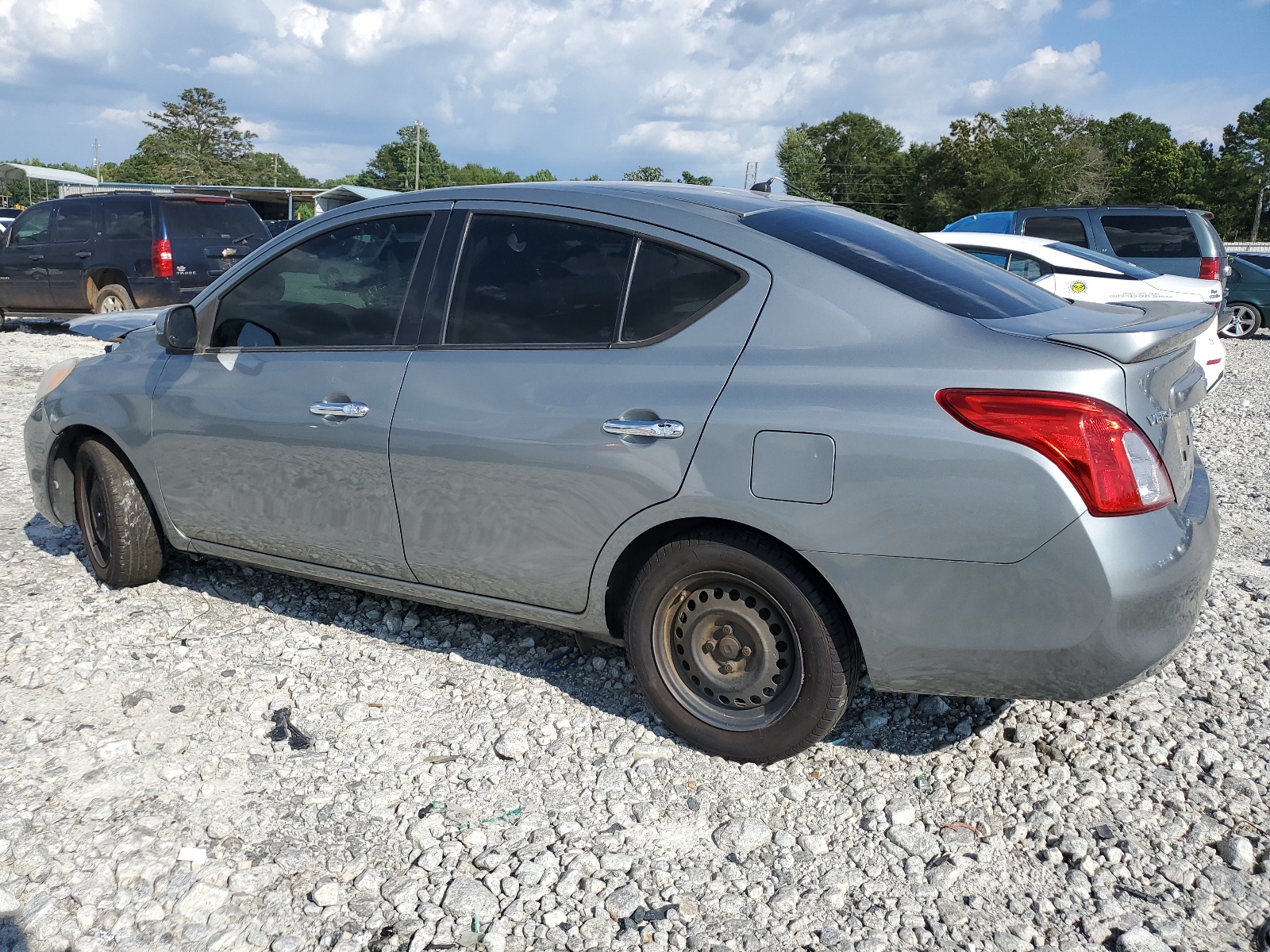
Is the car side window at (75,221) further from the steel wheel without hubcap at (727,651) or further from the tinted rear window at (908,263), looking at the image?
the steel wheel without hubcap at (727,651)

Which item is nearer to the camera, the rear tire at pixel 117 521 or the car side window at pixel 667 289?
the car side window at pixel 667 289

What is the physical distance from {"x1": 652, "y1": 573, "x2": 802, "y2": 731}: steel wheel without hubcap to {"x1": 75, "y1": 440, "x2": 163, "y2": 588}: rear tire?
2.51 metres

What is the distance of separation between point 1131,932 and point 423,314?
2726 mm

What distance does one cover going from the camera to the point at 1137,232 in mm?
13617

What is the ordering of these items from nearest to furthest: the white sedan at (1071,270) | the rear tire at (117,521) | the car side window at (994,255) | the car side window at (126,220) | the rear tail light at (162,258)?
1. the rear tire at (117,521)
2. the white sedan at (1071,270)
3. the car side window at (994,255)
4. the rear tail light at (162,258)
5. the car side window at (126,220)

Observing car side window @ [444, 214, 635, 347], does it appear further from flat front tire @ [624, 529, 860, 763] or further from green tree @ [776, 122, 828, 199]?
green tree @ [776, 122, 828, 199]

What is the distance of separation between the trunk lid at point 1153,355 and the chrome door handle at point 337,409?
204cm

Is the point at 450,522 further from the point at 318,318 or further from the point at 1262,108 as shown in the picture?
the point at 1262,108

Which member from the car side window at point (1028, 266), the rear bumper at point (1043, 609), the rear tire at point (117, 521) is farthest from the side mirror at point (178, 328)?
the car side window at point (1028, 266)

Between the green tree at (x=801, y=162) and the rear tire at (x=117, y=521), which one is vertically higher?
the green tree at (x=801, y=162)

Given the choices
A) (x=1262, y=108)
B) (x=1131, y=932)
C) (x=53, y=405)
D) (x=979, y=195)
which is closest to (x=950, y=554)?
(x=1131, y=932)

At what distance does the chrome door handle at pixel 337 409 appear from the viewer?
350cm

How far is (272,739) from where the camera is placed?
3.27 m

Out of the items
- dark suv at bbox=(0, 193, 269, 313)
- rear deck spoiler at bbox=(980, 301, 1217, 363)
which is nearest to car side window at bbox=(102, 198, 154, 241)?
dark suv at bbox=(0, 193, 269, 313)
